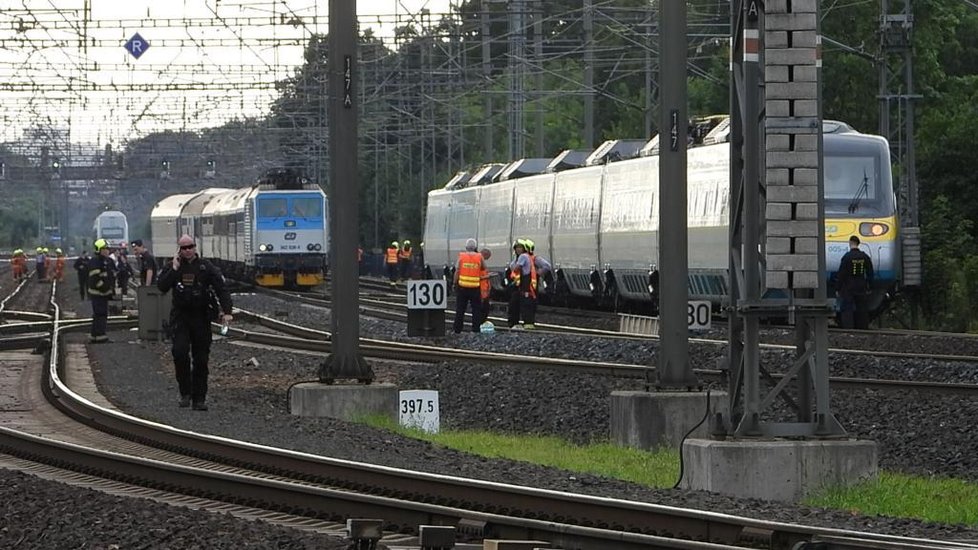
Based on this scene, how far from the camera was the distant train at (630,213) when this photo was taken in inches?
1265

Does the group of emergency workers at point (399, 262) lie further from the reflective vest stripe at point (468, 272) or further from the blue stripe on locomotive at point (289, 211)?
the reflective vest stripe at point (468, 272)

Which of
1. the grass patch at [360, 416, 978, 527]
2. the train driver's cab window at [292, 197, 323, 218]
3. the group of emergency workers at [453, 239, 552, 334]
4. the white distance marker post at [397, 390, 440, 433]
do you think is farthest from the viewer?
the train driver's cab window at [292, 197, 323, 218]

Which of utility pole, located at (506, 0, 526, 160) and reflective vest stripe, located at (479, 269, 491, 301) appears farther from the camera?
utility pole, located at (506, 0, 526, 160)

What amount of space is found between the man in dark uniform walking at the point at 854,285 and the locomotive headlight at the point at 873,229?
1.86 feet

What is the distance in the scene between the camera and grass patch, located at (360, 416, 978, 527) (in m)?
12.0

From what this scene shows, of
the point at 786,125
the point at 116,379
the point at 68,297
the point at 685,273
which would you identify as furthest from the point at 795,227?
the point at 68,297

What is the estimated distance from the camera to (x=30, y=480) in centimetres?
1266

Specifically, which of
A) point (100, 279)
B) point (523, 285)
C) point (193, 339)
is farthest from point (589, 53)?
point (193, 339)

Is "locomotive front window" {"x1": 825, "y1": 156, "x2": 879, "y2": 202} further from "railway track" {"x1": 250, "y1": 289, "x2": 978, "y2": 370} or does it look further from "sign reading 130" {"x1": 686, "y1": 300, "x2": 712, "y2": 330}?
"sign reading 130" {"x1": 686, "y1": 300, "x2": 712, "y2": 330}

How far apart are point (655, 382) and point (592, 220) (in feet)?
83.0

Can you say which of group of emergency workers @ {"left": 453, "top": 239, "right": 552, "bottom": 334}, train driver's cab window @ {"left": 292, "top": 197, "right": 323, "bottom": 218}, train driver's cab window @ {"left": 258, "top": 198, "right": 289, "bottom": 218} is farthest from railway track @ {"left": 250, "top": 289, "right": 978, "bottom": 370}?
train driver's cab window @ {"left": 292, "top": 197, "right": 323, "bottom": 218}

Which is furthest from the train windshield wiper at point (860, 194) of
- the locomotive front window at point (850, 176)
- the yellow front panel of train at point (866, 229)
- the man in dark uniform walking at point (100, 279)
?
the man in dark uniform walking at point (100, 279)

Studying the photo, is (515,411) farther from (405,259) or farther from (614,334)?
(405,259)

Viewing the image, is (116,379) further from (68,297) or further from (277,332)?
(68,297)
